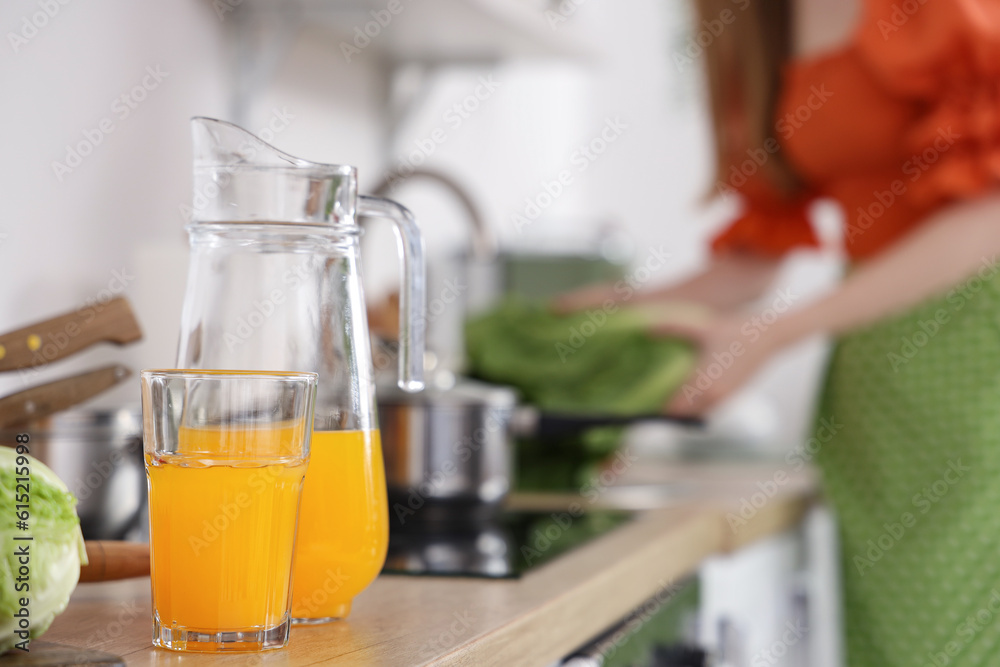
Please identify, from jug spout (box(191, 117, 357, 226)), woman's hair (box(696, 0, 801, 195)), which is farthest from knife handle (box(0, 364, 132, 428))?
woman's hair (box(696, 0, 801, 195))

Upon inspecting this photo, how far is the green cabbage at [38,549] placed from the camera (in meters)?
0.42

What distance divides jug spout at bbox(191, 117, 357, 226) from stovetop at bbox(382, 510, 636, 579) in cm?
29

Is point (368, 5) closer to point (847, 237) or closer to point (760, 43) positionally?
point (760, 43)

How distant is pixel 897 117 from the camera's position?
1.25 meters

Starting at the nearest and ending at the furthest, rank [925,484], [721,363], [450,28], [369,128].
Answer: [925,484] → [721,363] → [450,28] → [369,128]

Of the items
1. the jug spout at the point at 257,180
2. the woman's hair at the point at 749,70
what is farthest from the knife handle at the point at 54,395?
the woman's hair at the point at 749,70

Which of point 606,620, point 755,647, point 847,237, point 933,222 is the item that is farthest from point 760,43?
point 606,620

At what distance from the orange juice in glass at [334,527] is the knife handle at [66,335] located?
16 cm

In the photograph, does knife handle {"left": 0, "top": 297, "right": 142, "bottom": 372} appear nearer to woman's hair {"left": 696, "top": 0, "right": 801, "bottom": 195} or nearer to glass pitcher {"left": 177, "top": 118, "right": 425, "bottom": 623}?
glass pitcher {"left": 177, "top": 118, "right": 425, "bottom": 623}

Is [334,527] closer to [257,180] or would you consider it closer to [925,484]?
[257,180]

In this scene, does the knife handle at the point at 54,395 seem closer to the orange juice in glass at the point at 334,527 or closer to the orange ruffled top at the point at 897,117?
the orange juice in glass at the point at 334,527

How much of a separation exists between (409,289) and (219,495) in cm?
16

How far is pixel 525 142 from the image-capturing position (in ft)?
7.71

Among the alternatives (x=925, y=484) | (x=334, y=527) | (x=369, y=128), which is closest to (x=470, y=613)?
(x=334, y=527)
